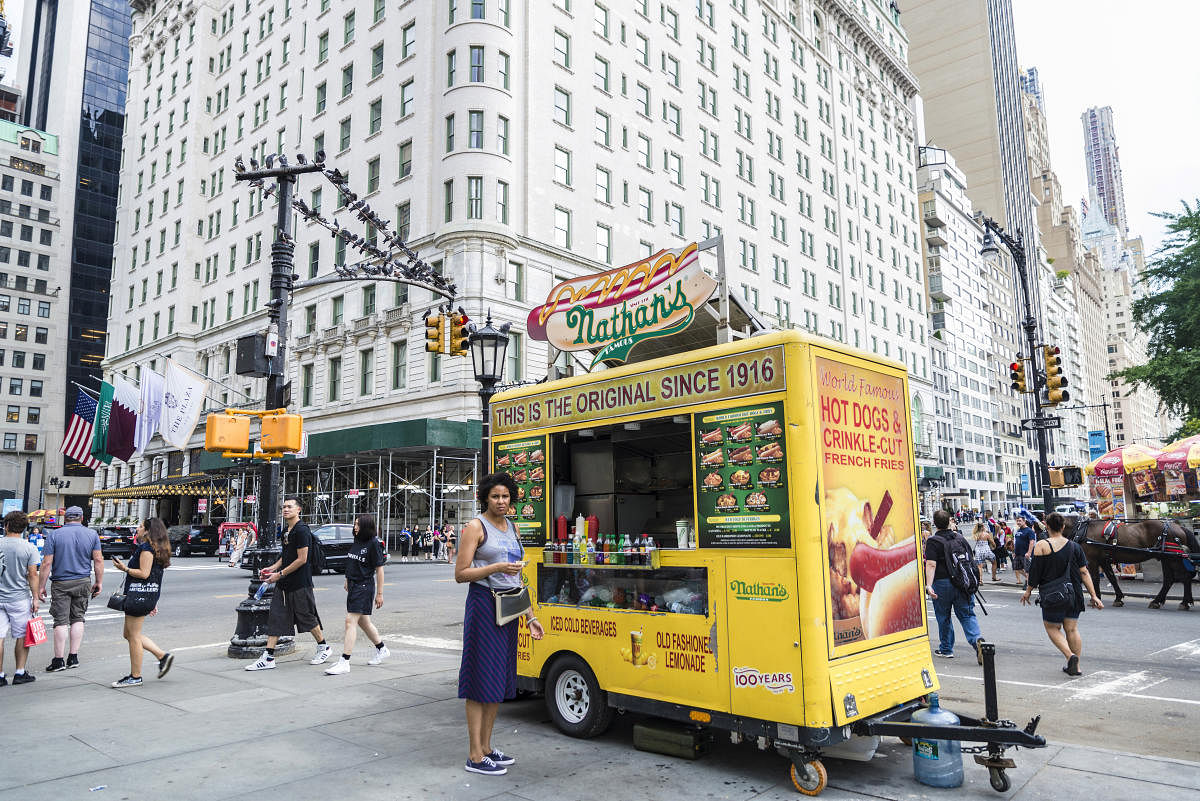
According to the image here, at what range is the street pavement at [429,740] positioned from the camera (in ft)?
17.0

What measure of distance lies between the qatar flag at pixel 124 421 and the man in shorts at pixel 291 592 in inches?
1549

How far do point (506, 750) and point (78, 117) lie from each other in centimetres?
11885

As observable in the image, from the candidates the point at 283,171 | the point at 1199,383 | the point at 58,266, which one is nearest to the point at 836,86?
the point at 1199,383

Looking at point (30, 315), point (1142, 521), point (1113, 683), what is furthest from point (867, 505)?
point (30, 315)

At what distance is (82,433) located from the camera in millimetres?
42125

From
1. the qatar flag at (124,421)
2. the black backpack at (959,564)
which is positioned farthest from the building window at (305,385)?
the black backpack at (959,564)

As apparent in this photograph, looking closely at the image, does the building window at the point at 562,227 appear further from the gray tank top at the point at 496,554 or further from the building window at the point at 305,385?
the gray tank top at the point at 496,554

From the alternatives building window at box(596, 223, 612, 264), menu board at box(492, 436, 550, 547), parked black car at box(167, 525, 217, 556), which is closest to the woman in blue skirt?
menu board at box(492, 436, 550, 547)

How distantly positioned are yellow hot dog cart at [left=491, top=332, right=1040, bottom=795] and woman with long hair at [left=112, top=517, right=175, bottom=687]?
4690 millimetres

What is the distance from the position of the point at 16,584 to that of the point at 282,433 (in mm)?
3253

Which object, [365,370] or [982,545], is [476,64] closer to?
[365,370]

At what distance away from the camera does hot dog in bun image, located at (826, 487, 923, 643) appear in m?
5.37

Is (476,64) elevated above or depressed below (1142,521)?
above

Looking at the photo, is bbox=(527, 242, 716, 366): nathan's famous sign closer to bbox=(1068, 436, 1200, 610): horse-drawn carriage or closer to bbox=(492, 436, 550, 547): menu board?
bbox=(492, 436, 550, 547): menu board
